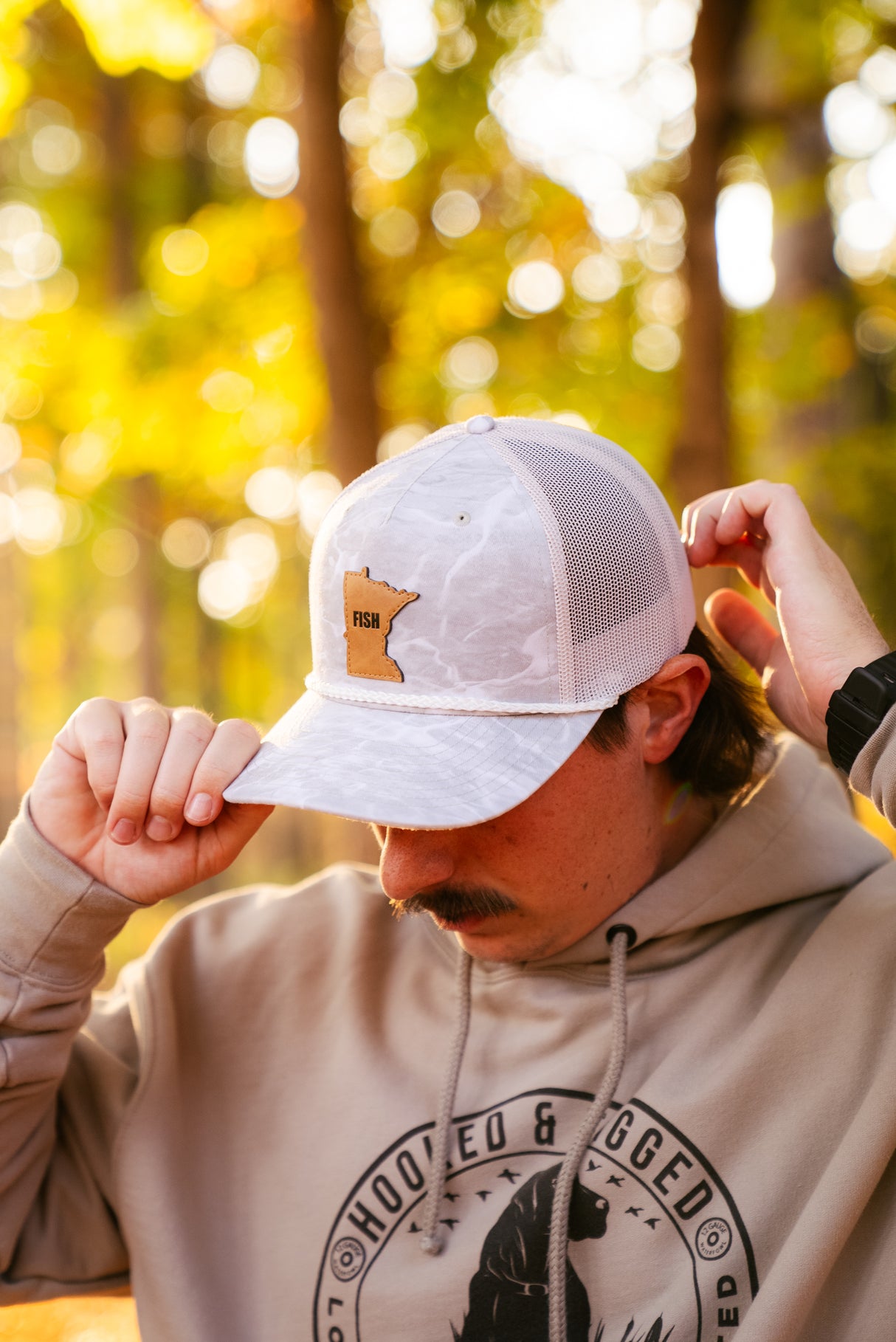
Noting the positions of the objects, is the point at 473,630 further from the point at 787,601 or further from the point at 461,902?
the point at 787,601

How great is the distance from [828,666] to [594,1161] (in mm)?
852

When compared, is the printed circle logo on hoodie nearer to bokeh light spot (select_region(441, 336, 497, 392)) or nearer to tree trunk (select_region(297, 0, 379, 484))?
tree trunk (select_region(297, 0, 379, 484))

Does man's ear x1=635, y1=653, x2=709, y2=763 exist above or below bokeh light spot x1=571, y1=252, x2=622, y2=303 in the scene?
below

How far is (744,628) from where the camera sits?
216 cm

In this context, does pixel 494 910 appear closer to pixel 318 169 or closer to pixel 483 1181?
pixel 483 1181

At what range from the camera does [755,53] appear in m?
3.94

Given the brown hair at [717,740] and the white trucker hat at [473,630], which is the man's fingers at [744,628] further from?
the white trucker hat at [473,630]

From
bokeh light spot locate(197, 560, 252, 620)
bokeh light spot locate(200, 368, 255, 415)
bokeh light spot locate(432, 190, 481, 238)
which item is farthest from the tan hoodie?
bokeh light spot locate(197, 560, 252, 620)

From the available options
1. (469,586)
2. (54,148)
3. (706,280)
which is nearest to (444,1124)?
(469,586)

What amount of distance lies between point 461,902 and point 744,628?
817 mm

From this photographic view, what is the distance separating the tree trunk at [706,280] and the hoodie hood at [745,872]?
204cm

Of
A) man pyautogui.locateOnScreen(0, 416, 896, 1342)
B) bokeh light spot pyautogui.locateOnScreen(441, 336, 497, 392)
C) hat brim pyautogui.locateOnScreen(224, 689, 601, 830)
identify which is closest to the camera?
hat brim pyautogui.locateOnScreen(224, 689, 601, 830)

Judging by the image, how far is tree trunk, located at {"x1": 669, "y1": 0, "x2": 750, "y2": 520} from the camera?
385 cm

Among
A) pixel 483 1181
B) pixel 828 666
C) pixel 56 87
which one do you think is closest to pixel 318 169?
pixel 828 666
